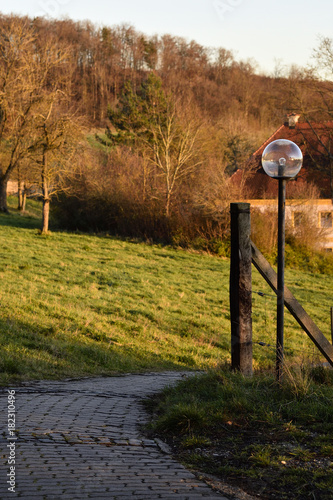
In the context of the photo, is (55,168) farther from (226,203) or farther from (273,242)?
(273,242)

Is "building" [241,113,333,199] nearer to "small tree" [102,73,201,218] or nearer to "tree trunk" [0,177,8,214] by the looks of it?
"small tree" [102,73,201,218]

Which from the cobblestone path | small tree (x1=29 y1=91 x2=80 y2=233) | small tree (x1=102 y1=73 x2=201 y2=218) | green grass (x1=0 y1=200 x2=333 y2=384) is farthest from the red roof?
the cobblestone path

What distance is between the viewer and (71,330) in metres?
12.5

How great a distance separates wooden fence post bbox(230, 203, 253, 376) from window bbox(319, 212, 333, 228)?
34098mm

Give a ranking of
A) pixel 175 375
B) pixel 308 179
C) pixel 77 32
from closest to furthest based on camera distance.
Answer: pixel 175 375, pixel 308 179, pixel 77 32

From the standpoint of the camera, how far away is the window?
39656 mm

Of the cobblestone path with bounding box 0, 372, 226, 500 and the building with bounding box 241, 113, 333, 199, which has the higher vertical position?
the building with bounding box 241, 113, 333, 199

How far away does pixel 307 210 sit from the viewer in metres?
37.1

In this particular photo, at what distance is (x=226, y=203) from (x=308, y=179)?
37.0 ft

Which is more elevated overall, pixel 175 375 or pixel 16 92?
pixel 16 92

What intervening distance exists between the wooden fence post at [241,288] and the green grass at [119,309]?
0.77 meters

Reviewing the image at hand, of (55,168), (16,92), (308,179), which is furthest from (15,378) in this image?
(308,179)

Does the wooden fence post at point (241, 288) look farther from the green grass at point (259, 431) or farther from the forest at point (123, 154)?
the forest at point (123, 154)

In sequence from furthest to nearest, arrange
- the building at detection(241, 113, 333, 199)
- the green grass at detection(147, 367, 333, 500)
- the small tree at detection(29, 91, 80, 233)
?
the building at detection(241, 113, 333, 199)
the small tree at detection(29, 91, 80, 233)
the green grass at detection(147, 367, 333, 500)
